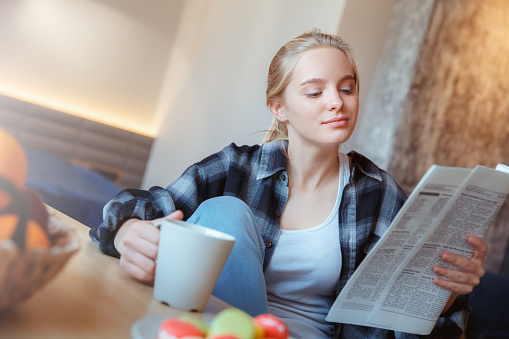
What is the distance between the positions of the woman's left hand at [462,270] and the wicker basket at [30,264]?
23.1 inches

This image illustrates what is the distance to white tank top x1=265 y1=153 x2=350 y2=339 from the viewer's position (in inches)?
40.6

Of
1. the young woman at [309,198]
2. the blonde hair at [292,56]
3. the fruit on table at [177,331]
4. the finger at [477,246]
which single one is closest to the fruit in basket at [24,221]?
the fruit on table at [177,331]

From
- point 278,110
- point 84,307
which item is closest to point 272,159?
point 278,110

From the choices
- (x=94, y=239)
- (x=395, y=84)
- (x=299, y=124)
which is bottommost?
(x=94, y=239)

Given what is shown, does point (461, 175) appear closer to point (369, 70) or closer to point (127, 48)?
point (369, 70)

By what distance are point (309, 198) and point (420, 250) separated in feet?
1.26

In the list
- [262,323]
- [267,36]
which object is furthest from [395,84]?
[262,323]

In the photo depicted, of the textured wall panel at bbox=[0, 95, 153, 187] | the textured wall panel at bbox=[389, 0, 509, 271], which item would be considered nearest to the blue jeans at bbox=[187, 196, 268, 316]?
the textured wall panel at bbox=[389, 0, 509, 271]

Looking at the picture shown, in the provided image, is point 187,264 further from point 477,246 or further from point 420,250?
point 477,246

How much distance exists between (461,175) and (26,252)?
1.72ft

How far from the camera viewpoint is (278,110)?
1337 millimetres

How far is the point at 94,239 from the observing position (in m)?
0.83

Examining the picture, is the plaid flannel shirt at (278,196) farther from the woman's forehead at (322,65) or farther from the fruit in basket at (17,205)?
the fruit in basket at (17,205)

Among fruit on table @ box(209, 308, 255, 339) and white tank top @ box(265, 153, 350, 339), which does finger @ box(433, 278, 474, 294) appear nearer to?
white tank top @ box(265, 153, 350, 339)
